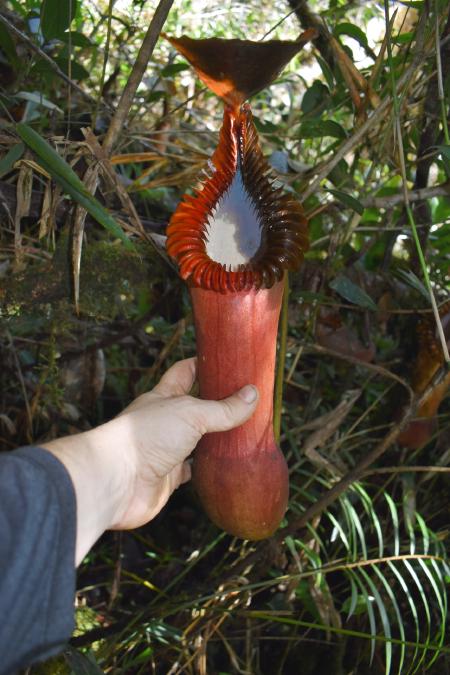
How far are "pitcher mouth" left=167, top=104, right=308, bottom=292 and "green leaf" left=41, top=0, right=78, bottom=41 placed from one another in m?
0.48

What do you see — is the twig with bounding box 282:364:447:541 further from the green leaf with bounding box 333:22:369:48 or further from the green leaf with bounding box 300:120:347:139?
the green leaf with bounding box 333:22:369:48

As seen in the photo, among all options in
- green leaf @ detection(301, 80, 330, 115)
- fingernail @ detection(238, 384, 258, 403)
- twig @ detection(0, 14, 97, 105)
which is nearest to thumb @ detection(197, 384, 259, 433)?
fingernail @ detection(238, 384, 258, 403)

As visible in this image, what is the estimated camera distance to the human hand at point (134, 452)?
0.81m

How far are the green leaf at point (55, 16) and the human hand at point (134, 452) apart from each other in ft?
2.55

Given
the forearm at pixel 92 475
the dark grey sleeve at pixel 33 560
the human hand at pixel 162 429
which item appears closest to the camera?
the dark grey sleeve at pixel 33 560

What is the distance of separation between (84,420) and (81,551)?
103 centimetres

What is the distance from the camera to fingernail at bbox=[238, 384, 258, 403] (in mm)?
971

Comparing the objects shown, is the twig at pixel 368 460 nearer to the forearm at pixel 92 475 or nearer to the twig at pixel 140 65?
the forearm at pixel 92 475

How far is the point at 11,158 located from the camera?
0.97 m

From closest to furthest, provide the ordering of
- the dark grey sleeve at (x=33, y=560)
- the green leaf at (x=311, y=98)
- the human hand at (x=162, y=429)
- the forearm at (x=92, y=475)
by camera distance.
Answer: the dark grey sleeve at (x=33, y=560), the forearm at (x=92, y=475), the human hand at (x=162, y=429), the green leaf at (x=311, y=98)

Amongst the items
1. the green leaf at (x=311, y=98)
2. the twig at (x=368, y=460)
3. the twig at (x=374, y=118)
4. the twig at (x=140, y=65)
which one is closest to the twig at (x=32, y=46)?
the twig at (x=140, y=65)

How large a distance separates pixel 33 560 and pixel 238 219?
63cm

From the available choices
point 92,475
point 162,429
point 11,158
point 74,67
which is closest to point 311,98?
point 74,67

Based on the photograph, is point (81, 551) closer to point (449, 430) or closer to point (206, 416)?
point (206, 416)
